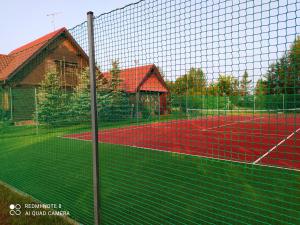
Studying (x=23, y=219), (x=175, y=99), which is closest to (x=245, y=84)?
(x=175, y=99)

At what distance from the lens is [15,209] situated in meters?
3.46

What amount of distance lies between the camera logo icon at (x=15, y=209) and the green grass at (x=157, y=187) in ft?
1.19

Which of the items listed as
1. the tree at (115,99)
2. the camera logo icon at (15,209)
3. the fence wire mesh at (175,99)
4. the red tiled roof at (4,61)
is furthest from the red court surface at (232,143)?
the red tiled roof at (4,61)

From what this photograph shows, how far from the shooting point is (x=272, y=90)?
1.99 m

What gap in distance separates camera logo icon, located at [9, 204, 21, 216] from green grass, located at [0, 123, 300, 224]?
0.36 m

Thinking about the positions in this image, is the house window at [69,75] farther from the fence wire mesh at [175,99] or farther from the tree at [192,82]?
the tree at [192,82]

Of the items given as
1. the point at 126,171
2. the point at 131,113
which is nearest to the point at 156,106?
the point at 131,113

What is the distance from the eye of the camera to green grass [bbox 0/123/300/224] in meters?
3.13

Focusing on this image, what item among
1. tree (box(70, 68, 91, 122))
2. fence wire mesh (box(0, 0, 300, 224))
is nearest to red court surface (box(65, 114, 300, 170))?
fence wire mesh (box(0, 0, 300, 224))

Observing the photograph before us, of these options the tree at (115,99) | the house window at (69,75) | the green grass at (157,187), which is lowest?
the green grass at (157,187)

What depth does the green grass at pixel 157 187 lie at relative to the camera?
3129 mm

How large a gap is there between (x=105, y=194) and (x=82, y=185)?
2.20 feet

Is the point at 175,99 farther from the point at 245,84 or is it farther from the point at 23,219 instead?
the point at 23,219

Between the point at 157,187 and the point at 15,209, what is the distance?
216cm
